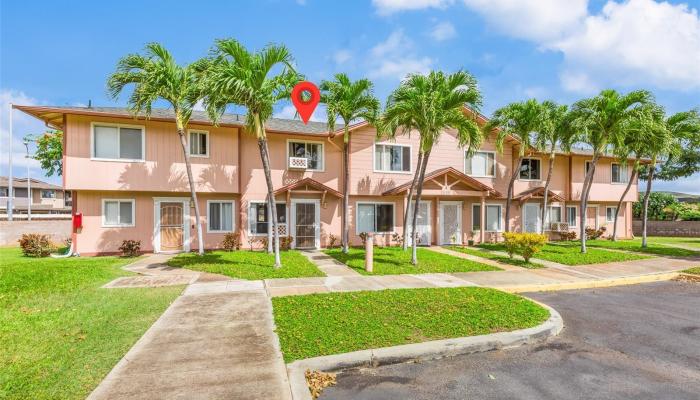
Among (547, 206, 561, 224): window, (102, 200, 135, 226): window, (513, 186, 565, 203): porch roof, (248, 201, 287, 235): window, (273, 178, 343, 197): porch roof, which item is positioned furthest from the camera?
(547, 206, 561, 224): window

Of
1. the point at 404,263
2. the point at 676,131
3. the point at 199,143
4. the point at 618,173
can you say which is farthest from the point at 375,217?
the point at 618,173

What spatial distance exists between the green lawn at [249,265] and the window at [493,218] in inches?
480

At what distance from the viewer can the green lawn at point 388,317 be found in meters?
5.36

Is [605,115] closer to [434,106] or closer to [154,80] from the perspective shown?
[434,106]

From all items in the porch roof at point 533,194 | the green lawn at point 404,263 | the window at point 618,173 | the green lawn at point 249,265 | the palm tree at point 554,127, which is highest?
the palm tree at point 554,127

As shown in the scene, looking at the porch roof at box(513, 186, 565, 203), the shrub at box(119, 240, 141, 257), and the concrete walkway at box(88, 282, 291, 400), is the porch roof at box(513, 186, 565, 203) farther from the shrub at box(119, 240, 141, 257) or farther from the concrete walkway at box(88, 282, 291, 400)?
the shrub at box(119, 240, 141, 257)

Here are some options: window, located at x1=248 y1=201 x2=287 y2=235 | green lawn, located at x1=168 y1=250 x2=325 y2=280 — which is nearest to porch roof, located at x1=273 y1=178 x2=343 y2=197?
window, located at x1=248 y1=201 x2=287 y2=235

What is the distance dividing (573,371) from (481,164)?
55.1ft

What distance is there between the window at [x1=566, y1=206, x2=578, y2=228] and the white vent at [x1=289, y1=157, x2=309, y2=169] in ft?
58.6

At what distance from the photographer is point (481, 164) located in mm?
20297

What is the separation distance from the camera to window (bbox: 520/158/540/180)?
70.5ft

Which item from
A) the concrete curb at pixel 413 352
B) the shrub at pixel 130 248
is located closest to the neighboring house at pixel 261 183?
the shrub at pixel 130 248

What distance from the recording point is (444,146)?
64.0ft

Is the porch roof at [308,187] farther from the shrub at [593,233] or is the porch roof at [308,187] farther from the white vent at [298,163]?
the shrub at [593,233]
